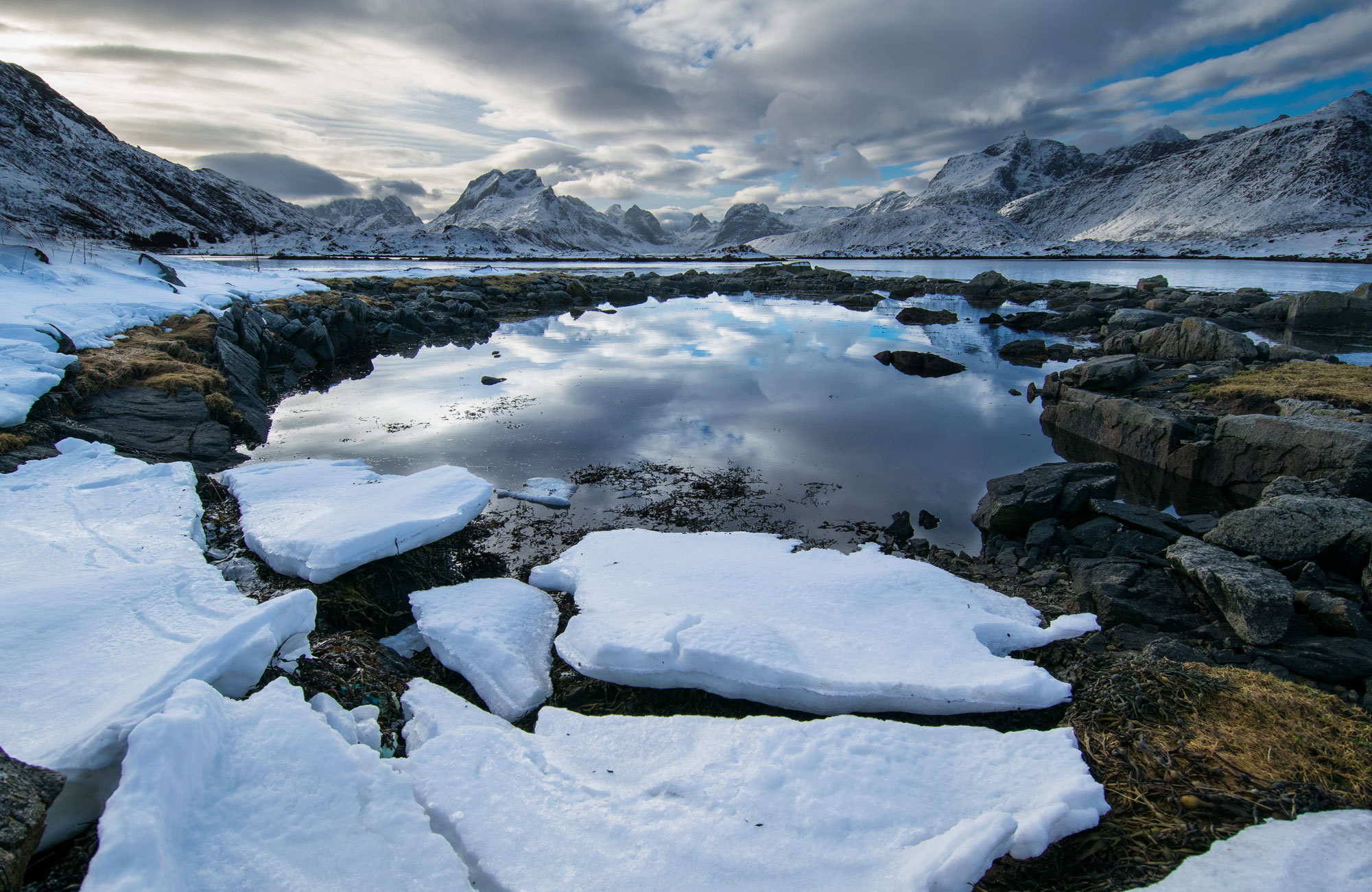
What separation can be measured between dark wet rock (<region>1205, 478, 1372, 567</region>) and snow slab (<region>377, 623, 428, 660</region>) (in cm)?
885

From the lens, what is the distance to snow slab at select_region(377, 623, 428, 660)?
550 cm

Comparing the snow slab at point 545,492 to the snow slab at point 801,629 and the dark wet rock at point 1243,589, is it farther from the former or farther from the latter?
the dark wet rock at point 1243,589

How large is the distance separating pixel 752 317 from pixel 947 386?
1856cm

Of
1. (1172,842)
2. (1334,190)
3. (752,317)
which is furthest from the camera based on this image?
(1334,190)

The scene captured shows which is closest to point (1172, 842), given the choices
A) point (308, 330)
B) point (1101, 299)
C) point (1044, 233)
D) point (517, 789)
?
point (517, 789)

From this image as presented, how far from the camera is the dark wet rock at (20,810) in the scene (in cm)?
229

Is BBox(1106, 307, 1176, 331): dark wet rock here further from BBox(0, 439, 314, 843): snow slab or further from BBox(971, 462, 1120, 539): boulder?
BBox(0, 439, 314, 843): snow slab

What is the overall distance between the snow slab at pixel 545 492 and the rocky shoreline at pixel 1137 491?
1.40 meters

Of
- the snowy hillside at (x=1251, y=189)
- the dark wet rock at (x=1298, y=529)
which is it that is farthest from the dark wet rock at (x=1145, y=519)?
the snowy hillside at (x=1251, y=189)

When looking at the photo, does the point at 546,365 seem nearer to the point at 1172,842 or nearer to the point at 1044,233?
the point at 1172,842

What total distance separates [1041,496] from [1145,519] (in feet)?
4.04

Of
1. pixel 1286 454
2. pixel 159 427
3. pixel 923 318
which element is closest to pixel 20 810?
pixel 159 427

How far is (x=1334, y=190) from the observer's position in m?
138

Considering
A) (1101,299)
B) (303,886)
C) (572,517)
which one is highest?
(1101,299)
